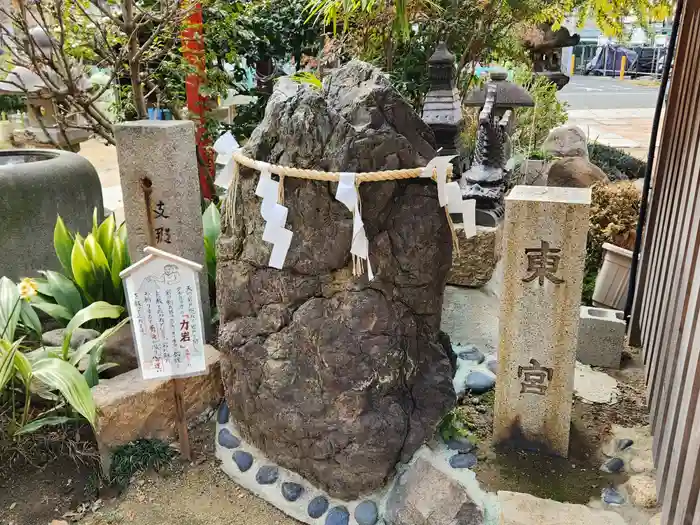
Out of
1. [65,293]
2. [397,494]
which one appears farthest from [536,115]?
[397,494]

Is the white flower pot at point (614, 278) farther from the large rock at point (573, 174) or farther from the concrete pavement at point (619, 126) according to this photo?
the concrete pavement at point (619, 126)

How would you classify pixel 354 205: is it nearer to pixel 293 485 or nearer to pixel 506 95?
pixel 293 485

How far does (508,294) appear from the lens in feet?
9.12

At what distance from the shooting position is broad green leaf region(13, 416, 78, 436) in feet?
9.55

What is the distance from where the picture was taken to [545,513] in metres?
2.53

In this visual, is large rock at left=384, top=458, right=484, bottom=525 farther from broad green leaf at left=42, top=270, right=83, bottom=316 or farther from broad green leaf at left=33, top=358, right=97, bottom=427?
broad green leaf at left=42, top=270, right=83, bottom=316

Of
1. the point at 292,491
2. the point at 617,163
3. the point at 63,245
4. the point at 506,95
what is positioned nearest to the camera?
the point at 292,491

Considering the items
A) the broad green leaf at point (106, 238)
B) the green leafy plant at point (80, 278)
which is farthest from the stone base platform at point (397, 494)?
the broad green leaf at point (106, 238)

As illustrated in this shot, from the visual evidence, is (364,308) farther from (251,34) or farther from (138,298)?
(251,34)

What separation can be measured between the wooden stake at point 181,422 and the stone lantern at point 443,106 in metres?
2.57

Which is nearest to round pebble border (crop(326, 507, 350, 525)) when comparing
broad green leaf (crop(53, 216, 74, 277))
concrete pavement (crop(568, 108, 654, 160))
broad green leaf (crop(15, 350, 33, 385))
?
broad green leaf (crop(15, 350, 33, 385))

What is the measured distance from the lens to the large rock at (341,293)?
102 inches

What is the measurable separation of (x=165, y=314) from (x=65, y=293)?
1.35 metres

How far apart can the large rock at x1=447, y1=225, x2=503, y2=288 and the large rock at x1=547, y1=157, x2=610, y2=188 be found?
2.54 m
